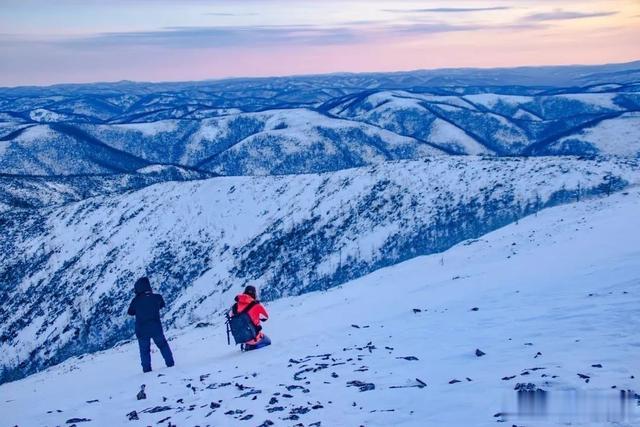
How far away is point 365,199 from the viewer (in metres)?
38.8

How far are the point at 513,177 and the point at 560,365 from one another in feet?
95.2

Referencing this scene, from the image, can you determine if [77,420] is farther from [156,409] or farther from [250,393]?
[250,393]

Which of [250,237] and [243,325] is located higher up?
[243,325]

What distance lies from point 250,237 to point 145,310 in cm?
2774

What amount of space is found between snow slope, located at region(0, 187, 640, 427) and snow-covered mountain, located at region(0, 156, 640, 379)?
14582 millimetres

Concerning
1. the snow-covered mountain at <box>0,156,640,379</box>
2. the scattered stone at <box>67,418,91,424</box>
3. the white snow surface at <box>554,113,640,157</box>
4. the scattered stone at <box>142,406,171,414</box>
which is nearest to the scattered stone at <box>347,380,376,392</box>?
the scattered stone at <box>142,406,171,414</box>

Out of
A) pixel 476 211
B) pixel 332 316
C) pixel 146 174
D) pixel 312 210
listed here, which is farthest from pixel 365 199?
pixel 146 174

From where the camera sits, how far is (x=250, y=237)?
4041cm

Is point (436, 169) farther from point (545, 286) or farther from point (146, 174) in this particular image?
point (146, 174)

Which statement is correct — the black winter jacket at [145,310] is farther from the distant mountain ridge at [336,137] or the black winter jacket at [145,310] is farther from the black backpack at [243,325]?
the distant mountain ridge at [336,137]

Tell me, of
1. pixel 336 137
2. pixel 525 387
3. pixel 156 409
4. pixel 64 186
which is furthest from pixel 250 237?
pixel 336 137

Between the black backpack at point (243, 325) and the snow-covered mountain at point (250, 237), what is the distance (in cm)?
1951

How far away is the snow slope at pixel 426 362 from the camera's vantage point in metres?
7.10

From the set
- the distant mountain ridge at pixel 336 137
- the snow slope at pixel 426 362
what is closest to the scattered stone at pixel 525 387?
the snow slope at pixel 426 362
